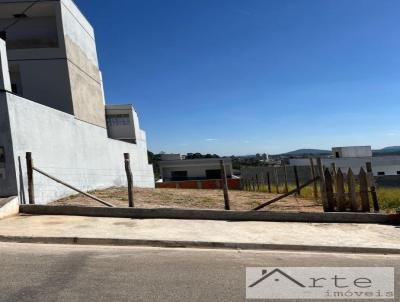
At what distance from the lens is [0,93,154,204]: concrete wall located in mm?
10312

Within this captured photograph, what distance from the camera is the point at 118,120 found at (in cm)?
3438

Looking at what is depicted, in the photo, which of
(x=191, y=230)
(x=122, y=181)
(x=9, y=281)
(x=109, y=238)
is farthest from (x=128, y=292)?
(x=122, y=181)

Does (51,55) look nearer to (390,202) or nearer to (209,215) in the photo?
(209,215)

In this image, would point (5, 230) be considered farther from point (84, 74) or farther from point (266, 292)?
point (84, 74)

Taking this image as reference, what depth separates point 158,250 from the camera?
23.4 ft

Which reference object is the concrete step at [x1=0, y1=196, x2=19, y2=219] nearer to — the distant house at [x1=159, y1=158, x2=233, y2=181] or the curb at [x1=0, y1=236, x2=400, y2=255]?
the curb at [x1=0, y1=236, x2=400, y2=255]

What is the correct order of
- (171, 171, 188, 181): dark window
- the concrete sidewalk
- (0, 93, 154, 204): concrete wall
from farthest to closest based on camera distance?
(171, 171, 188, 181): dark window → (0, 93, 154, 204): concrete wall → the concrete sidewalk

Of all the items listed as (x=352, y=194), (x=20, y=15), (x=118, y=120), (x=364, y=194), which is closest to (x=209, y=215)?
(x=352, y=194)

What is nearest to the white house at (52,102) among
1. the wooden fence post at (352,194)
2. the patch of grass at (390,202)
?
the wooden fence post at (352,194)

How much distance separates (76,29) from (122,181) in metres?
8.18

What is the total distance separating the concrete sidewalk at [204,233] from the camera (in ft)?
24.7

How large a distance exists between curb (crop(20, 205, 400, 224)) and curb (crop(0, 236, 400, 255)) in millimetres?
2428

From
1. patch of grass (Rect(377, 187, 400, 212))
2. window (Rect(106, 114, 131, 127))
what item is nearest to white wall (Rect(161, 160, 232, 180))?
window (Rect(106, 114, 131, 127))

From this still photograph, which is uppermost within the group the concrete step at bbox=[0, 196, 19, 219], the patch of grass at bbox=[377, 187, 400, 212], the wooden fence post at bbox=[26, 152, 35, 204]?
the wooden fence post at bbox=[26, 152, 35, 204]
